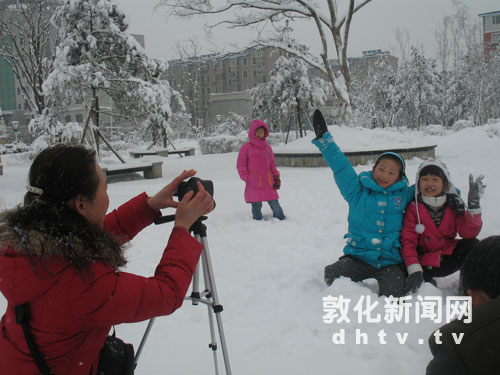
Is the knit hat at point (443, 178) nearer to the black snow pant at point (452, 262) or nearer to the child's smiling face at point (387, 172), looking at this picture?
the child's smiling face at point (387, 172)

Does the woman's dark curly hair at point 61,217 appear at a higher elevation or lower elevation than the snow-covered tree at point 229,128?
lower

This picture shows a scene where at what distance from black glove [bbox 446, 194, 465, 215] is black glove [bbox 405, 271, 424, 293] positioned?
633 mm

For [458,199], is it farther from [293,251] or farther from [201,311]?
[201,311]

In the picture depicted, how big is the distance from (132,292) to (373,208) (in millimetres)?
2682

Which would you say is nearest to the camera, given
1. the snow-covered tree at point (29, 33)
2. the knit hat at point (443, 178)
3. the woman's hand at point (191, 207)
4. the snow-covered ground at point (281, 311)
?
the woman's hand at point (191, 207)

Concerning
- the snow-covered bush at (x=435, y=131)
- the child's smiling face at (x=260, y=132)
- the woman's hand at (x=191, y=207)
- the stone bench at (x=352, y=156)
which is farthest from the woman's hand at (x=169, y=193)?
the snow-covered bush at (x=435, y=131)

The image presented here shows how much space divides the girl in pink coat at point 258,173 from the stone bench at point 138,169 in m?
6.85

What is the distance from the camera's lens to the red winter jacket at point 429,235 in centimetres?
367

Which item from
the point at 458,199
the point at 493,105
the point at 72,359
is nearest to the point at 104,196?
the point at 72,359

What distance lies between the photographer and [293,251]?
203 inches

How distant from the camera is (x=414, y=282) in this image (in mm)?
3527

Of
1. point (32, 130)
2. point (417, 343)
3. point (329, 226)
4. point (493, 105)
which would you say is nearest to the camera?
point (417, 343)

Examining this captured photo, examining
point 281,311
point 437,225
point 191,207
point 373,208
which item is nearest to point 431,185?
point 437,225

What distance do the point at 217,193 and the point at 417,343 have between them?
6542 millimetres
